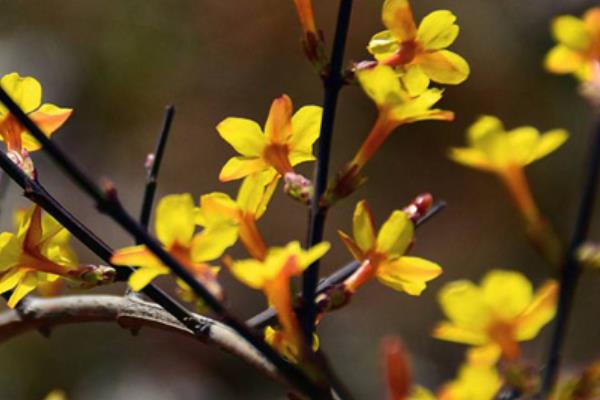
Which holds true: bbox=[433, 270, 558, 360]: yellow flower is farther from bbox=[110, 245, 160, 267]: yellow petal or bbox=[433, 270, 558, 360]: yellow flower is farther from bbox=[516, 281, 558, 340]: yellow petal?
bbox=[110, 245, 160, 267]: yellow petal

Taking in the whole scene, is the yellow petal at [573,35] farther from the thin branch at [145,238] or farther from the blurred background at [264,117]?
the blurred background at [264,117]

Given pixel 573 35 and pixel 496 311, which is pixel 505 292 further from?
pixel 573 35

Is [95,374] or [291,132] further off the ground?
[291,132]

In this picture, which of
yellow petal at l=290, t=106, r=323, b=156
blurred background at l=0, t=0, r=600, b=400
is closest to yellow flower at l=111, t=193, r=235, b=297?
yellow petal at l=290, t=106, r=323, b=156

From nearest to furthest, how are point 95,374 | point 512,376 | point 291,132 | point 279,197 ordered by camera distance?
point 512,376 < point 291,132 < point 95,374 < point 279,197

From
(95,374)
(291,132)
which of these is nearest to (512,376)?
(291,132)

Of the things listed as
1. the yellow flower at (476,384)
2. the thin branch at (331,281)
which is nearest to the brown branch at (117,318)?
the thin branch at (331,281)

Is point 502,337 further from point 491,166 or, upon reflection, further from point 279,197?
point 279,197
